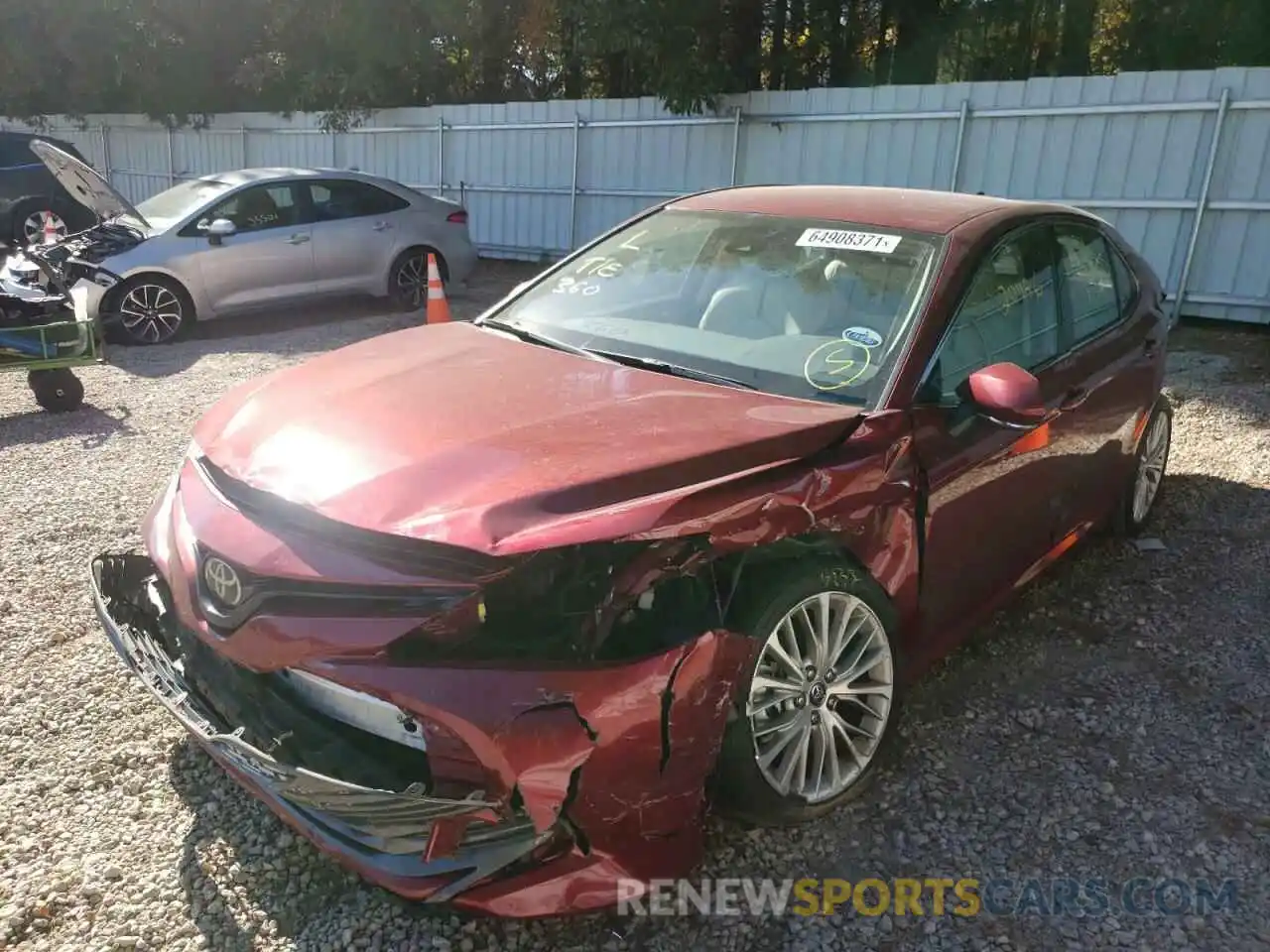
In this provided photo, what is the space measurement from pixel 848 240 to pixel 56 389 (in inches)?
220

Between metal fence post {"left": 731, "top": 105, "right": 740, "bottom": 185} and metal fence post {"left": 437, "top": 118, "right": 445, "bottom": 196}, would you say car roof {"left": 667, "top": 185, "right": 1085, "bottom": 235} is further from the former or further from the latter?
metal fence post {"left": 437, "top": 118, "right": 445, "bottom": 196}

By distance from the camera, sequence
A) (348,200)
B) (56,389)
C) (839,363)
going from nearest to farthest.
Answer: (839,363) → (56,389) → (348,200)

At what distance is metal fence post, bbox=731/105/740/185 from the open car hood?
646cm

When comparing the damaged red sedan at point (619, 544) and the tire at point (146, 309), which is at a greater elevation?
the damaged red sedan at point (619, 544)

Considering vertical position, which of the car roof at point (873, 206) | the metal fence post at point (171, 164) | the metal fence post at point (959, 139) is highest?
the metal fence post at point (959, 139)

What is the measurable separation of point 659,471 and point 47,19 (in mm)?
21060

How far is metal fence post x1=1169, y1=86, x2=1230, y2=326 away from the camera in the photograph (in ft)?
26.0

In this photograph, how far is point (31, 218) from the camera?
12766 millimetres

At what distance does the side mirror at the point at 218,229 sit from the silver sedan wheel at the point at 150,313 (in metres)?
0.63

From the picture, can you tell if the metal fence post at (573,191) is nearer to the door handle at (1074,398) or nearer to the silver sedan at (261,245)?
the silver sedan at (261,245)

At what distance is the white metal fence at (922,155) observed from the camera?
8.12 metres

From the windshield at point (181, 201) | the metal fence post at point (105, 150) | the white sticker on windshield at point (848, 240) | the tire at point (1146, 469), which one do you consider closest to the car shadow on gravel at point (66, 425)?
the windshield at point (181, 201)

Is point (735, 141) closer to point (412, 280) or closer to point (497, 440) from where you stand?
point (412, 280)

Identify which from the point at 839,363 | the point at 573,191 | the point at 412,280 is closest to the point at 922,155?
the point at 573,191
